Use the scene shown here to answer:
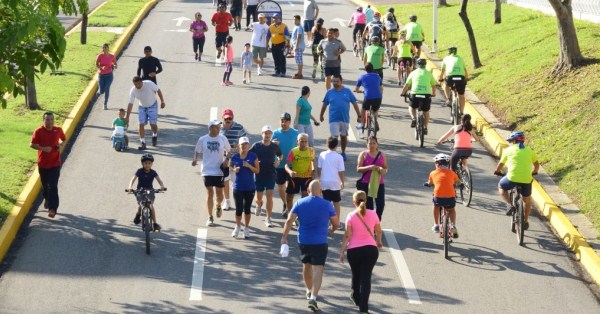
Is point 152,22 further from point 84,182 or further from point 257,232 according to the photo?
point 257,232

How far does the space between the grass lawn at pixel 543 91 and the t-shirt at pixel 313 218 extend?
5804 mm

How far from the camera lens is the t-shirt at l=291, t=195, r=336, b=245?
14.3 meters

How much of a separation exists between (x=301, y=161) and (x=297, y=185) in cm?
48

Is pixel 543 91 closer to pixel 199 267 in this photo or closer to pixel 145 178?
pixel 145 178

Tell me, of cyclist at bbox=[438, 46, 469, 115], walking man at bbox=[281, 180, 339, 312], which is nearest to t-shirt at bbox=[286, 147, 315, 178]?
walking man at bbox=[281, 180, 339, 312]

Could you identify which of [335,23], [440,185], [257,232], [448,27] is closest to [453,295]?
[440,185]

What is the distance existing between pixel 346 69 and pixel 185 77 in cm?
467

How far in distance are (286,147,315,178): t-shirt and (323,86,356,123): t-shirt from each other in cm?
387

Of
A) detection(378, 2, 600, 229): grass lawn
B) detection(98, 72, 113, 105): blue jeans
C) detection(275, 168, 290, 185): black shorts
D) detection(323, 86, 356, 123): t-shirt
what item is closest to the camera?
detection(275, 168, 290, 185): black shorts

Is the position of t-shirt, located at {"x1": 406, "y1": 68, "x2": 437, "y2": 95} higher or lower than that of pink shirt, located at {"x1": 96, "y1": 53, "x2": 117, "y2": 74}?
higher

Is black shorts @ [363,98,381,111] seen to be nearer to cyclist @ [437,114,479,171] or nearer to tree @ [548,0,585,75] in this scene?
cyclist @ [437,114,479,171]

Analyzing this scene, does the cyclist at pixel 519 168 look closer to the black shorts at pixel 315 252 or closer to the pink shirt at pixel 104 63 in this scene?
the black shorts at pixel 315 252

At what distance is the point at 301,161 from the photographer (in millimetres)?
17797

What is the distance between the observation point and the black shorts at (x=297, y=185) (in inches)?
708
